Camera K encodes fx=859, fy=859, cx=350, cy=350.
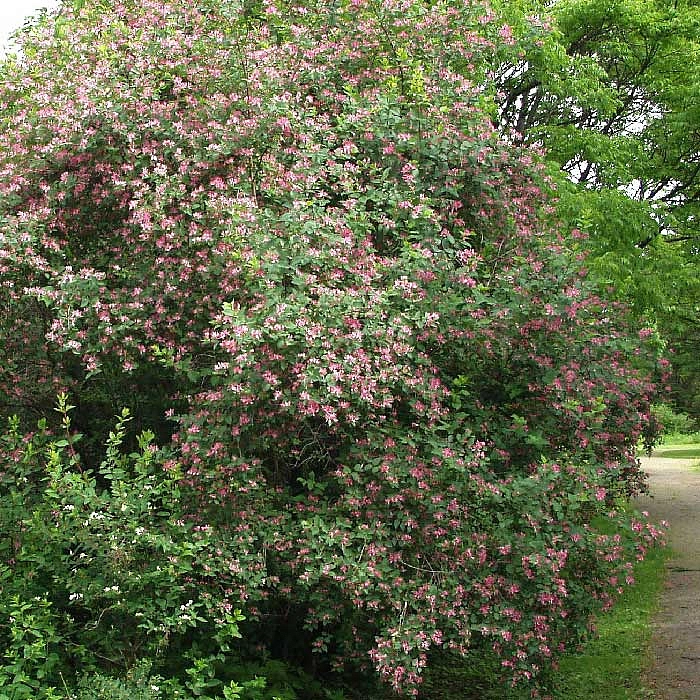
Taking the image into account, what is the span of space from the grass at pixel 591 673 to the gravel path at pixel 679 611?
147mm

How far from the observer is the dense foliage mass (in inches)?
201

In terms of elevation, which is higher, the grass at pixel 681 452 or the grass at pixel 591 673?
the grass at pixel 591 673

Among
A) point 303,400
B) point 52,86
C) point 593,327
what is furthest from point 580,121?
point 303,400

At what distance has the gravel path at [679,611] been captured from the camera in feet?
25.9

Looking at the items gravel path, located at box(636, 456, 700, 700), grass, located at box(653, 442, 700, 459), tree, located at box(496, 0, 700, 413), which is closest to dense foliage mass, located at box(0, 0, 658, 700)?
gravel path, located at box(636, 456, 700, 700)

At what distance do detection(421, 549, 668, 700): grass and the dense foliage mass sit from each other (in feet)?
3.73

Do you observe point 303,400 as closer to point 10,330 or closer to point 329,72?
point 10,330

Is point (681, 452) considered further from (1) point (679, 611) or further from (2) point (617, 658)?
(2) point (617, 658)

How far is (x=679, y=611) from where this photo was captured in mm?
10281

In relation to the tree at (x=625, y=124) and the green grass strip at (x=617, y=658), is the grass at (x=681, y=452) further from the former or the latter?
the green grass strip at (x=617, y=658)

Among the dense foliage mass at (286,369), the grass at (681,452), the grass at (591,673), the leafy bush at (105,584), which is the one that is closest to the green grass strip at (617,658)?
the grass at (591,673)

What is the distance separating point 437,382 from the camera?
559cm

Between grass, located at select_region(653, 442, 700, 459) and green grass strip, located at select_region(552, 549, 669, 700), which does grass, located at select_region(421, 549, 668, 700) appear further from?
grass, located at select_region(653, 442, 700, 459)

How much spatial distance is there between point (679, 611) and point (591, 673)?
258 centimetres
